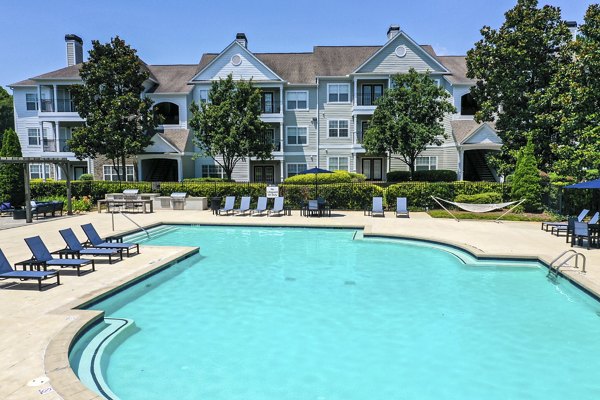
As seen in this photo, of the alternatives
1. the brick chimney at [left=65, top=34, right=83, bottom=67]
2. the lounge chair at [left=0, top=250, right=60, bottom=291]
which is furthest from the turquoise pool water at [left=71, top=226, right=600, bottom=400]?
the brick chimney at [left=65, top=34, right=83, bottom=67]

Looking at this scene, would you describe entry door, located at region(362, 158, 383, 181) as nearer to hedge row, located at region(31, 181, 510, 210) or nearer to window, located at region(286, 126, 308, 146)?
window, located at region(286, 126, 308, 146)

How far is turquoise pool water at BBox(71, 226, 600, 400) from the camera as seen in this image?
6262 mm

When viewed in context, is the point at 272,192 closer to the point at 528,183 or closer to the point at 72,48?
the point at 528,183

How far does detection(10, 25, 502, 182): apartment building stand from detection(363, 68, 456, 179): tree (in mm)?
6591

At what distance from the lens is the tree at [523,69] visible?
968 inches

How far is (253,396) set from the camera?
5.92m

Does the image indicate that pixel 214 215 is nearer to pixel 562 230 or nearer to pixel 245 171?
pixel 245 171

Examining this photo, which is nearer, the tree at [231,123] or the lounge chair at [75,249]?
the lounge chair at [75,249]

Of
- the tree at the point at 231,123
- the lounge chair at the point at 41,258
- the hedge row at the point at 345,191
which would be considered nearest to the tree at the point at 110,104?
the hedge row at the point at 345,191

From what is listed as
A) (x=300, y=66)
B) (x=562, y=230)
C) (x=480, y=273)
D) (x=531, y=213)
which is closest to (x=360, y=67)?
(x=300, y=66)

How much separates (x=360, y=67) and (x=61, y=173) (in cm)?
2780

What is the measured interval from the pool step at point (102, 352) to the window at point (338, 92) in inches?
1208

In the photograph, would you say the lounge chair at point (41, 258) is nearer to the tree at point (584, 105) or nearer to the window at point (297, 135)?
the tree at point (584, 105)

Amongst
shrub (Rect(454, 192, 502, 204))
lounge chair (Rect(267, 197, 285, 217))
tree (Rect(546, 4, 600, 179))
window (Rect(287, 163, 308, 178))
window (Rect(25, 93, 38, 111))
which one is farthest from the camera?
window (Rect(25, 93, 38, 111))
